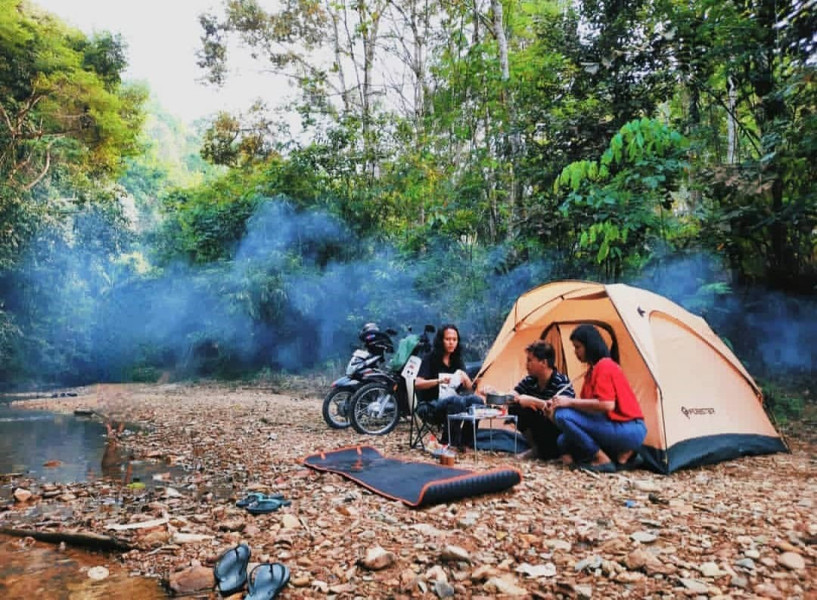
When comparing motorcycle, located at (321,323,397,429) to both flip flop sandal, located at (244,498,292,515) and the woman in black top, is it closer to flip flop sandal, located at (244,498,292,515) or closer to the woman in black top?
the woman in black top

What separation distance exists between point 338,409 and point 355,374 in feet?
1.65

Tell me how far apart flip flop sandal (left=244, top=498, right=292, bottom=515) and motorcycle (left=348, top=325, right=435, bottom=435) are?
2467 mm

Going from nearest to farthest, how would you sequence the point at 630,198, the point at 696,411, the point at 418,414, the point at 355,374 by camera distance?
the point at 696,411, the point at 418,414, the point at 355,374, the point at 630,198

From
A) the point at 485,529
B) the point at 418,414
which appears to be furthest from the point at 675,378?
the point at 485,529

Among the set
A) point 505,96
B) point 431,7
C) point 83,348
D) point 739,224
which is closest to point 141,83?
point 83,348

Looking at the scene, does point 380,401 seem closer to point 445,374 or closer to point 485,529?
point 445,374

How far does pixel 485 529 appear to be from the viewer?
2.70 m

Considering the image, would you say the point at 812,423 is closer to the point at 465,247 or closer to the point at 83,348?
the point at 465,247

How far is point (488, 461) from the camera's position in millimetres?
4266

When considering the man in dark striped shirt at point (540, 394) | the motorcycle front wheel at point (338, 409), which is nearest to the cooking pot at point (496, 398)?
the man in dark striped shirt at point (540, 394)

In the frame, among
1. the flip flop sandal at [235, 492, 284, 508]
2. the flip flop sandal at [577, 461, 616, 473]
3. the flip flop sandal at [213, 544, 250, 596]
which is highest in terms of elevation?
the flip flop sandal at [577, 461, 616, 473]

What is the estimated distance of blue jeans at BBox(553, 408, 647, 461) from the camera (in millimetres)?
3846

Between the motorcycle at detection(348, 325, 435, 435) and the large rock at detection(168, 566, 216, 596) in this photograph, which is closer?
the large rock at detection(168, 566, 216, 596)

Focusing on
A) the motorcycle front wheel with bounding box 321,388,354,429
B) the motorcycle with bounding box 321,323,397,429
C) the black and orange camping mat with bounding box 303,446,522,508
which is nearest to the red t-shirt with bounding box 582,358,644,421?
the black and orange camping mat with bounding box 303,446,522,508
